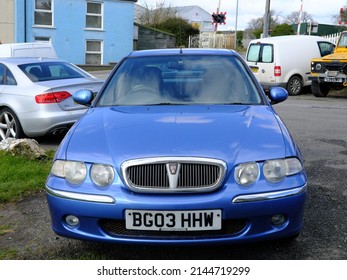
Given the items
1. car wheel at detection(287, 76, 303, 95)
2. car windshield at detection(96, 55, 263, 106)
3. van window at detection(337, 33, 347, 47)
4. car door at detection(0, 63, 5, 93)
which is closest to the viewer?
car windshield at detection(96, 55, 263, 106)

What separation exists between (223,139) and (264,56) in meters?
14.2

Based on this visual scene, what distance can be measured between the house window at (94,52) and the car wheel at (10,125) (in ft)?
80.7

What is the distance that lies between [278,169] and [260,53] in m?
14.4

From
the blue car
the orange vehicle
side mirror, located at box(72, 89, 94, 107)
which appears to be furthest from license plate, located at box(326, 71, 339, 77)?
the blue car

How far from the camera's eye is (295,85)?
56.7 feet

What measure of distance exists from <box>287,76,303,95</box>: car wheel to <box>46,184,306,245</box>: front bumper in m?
→ 14.4

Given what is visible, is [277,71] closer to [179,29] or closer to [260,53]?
[260,53]

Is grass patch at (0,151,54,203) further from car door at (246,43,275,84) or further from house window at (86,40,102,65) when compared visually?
house window at (86,40,102,65)

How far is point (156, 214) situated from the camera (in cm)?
304

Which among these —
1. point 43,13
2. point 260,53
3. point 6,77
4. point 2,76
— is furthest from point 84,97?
point 43,13

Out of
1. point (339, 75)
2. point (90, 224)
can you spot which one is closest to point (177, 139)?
point (90, 224)

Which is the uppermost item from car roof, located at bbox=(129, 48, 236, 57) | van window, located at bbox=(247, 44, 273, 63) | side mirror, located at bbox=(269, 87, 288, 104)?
van window, located at bbox=(247, 44, 273, 63)

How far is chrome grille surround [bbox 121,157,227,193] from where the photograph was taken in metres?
3.11
